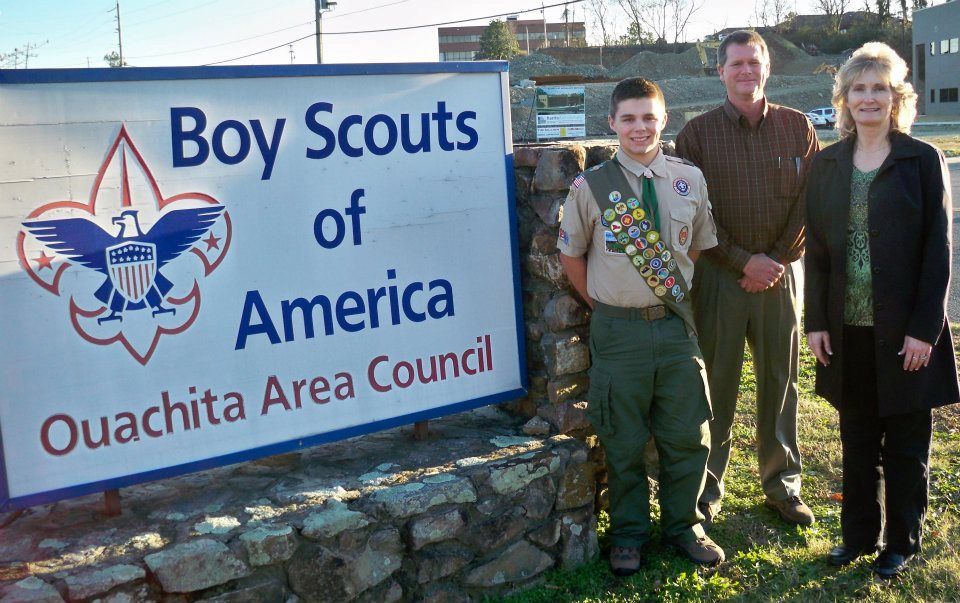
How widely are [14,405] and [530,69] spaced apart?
5042 centimetres

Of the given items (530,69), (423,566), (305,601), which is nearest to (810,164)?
(423,566)

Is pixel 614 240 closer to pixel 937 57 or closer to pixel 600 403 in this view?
pixel 600 403

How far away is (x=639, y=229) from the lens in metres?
3.35

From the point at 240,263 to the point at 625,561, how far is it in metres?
1.86

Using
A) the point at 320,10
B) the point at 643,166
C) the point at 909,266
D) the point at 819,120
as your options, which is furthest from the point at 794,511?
the point at 819,120

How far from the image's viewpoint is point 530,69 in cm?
5112

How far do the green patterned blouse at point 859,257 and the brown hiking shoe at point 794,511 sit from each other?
983mm

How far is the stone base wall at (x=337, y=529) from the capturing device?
2.73 metres

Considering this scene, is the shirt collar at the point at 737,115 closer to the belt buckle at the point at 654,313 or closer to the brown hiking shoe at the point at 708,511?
the belt buckle at the point at 654,313

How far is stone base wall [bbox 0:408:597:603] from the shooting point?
2.73 metres

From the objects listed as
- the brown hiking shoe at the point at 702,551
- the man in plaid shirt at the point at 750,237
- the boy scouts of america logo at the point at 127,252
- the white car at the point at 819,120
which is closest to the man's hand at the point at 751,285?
the man in plaid shirt at the point at 750,237

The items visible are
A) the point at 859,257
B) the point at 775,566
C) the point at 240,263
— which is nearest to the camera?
the point at 240,263

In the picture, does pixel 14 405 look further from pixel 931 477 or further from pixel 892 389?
pixel 931 477

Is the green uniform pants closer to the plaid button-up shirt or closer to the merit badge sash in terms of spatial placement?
the plaid button-up shirt
